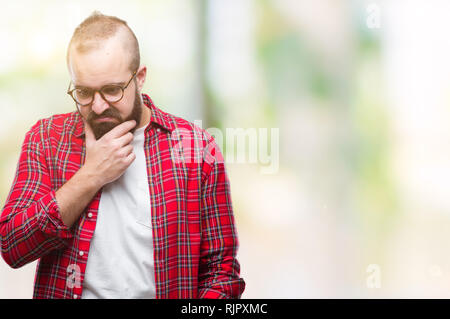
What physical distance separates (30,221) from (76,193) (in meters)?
0.11

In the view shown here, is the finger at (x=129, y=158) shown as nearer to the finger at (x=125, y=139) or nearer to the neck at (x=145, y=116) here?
the finger at (x=125, y=139)

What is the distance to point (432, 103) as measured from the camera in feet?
5.47

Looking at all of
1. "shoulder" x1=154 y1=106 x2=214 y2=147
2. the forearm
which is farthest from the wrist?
"shoulder" x1=154 y1=106 x2=214 y2=147

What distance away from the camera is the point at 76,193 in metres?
1.01

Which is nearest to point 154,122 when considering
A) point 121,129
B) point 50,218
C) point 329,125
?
point 121,129

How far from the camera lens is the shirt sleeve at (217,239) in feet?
3.68

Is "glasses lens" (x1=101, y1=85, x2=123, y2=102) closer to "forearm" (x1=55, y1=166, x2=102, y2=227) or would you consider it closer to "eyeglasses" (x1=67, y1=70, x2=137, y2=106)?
"eyeglasses" (x1=67, y1=70, x2=137, y2=106)

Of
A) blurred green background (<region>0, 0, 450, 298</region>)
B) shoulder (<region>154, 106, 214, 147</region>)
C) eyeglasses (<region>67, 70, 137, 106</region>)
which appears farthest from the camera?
blurred green background (<region>0, 0, 450, 298</region>)

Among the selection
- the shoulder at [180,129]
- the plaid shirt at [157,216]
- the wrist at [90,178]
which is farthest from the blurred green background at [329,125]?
the wrist at [90,178]

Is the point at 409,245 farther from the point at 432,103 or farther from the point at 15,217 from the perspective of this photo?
the point at 15,217

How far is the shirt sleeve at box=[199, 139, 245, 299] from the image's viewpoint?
1.12 metres

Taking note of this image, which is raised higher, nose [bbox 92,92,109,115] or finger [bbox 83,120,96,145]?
nose [bbox 92,92,109,115]

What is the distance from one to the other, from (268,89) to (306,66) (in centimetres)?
17

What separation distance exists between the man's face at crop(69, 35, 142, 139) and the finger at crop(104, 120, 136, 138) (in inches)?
0.9
